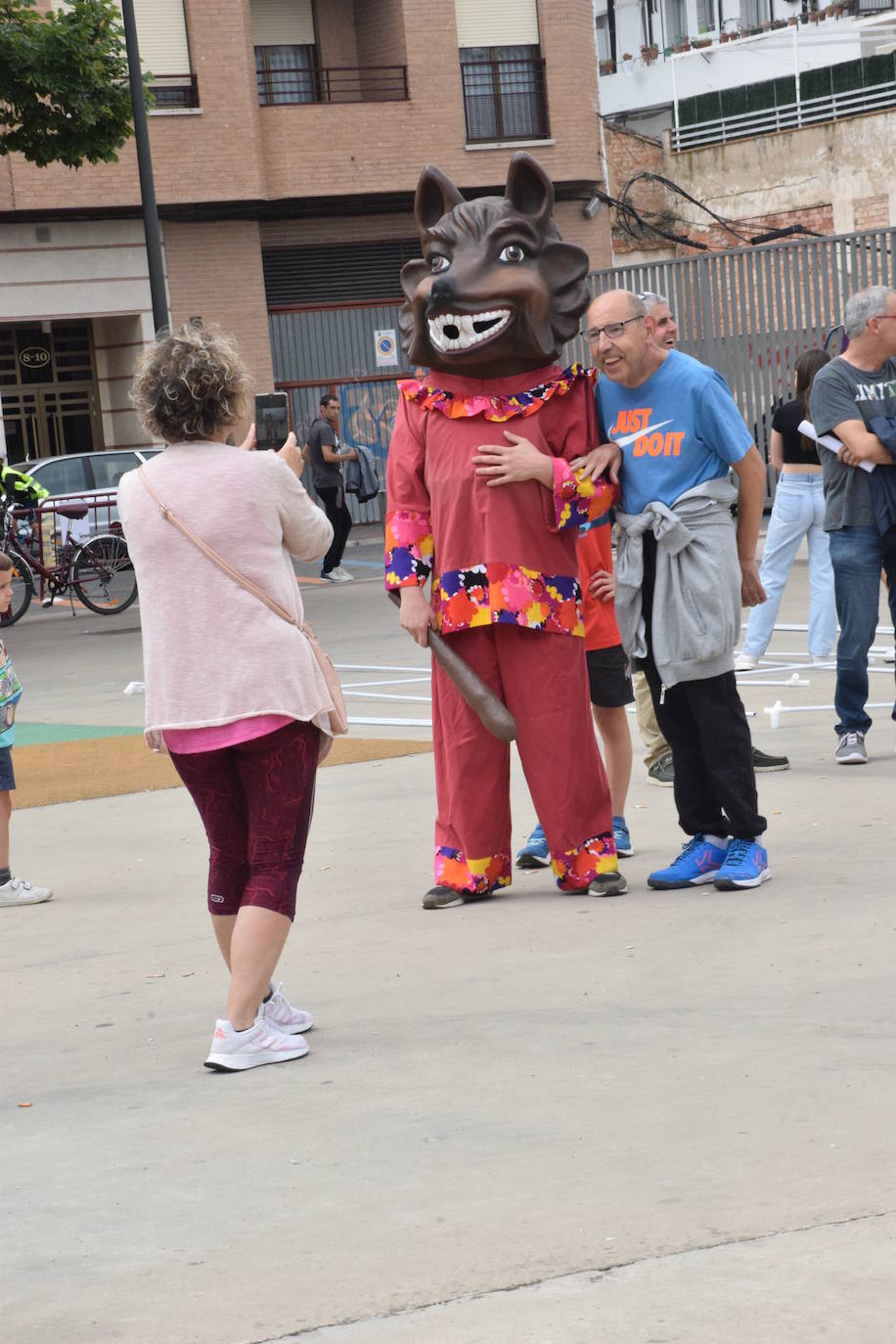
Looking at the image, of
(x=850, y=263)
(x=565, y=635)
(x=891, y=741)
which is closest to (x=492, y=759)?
(x=565, y=635)

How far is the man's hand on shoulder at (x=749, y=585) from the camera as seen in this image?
246 inches

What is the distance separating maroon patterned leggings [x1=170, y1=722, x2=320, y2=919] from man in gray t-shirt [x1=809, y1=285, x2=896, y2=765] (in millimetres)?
3944

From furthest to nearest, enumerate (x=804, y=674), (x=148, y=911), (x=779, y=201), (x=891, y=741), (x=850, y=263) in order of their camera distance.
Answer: (x=779, y=201) → (x=850, y=263) → (x=804, y=674) → (x=891, y=741) → (x=148, y=911)

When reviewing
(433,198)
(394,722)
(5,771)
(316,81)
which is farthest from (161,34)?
(5,771)

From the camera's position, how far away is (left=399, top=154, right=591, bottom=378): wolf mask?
241 inches

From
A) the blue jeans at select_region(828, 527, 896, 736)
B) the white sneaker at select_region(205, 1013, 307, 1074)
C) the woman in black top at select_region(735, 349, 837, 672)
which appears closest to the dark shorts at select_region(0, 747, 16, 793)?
the white sneaker at select_region(205, 1013, 307, 1074)

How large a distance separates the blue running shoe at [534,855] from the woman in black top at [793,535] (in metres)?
4.42

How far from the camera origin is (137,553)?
469 cm

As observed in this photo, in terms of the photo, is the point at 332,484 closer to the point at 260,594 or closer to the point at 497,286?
the point at 497,286

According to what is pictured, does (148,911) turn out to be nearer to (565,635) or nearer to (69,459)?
(565,635)

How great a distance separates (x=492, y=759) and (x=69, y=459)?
15.9 metres

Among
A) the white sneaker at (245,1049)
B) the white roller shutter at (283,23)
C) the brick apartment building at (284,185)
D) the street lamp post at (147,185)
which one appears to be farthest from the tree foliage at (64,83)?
the white sneaker at (245,1049)

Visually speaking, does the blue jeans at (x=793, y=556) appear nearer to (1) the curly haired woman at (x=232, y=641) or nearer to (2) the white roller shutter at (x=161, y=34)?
(1) the curly haired woman at (x=232, y=641)

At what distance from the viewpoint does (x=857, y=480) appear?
8.02 m
